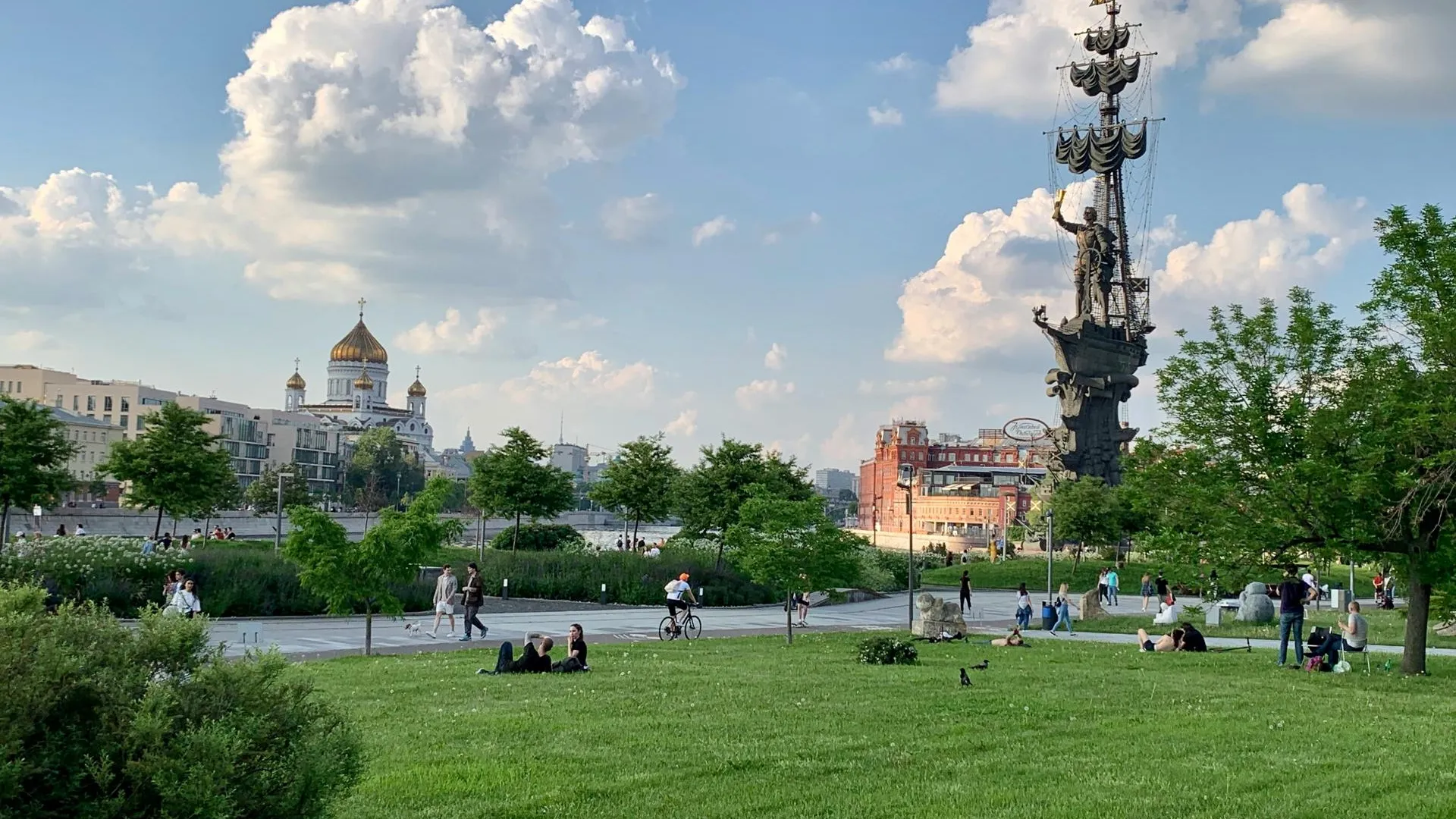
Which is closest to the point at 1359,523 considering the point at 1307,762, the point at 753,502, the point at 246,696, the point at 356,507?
the point at 1307,762

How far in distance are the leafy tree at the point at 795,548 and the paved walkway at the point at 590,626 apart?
3981mm

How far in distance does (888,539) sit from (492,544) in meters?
73.6

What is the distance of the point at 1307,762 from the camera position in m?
11.7

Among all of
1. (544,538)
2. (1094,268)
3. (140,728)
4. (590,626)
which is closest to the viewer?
(140,728)

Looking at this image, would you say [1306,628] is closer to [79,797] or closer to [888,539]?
[79,797]

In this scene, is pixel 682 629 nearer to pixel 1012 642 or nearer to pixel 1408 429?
pixel 1012 642

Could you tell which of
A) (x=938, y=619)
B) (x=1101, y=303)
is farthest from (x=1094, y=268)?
(x=938, y=619)

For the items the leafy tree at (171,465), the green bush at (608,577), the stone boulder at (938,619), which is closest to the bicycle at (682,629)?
the stone boulder at (938,619)

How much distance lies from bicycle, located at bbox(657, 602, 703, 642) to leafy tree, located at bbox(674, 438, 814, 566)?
19297mm

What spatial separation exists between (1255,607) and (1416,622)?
14.4 m

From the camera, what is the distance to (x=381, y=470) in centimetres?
14162

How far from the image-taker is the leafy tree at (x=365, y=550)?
883 inches

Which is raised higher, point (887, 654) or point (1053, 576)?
point (1053, 576)

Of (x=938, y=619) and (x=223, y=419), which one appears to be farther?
(x=223, y=419)
